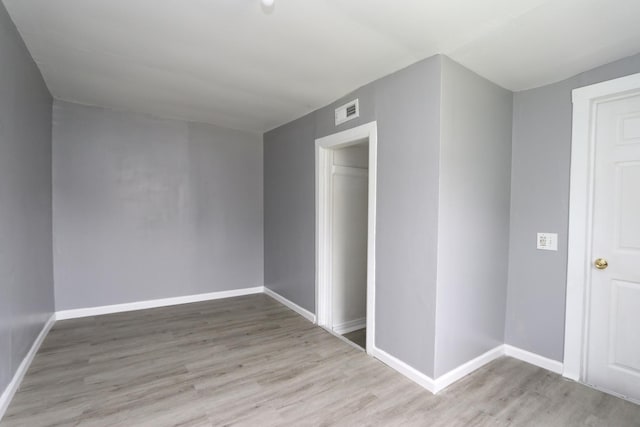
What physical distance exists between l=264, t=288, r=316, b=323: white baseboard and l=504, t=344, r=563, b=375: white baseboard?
6.33 ft

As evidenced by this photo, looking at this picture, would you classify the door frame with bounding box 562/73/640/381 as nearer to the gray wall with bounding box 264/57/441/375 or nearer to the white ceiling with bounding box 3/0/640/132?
the white ceiling with bounding box 3/0/640/132

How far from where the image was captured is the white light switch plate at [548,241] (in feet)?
7.91

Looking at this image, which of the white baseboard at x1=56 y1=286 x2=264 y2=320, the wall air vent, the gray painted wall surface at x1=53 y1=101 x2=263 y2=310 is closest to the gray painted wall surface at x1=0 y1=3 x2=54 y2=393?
the gray painted wall surface at x1=53 y1=101 x2=263 y2=310

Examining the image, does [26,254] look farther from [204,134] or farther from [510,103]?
[510,103]

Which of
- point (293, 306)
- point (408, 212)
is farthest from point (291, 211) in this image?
point (408, 212)

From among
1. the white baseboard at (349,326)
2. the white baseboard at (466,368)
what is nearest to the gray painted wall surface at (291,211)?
the white baseboard at (349,326)

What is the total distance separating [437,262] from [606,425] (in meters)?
1.35

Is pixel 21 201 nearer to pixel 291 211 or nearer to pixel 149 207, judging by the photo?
pixel 149 207

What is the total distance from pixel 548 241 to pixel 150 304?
4413mm

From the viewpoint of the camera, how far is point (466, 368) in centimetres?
235

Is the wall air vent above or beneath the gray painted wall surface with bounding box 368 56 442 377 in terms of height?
above

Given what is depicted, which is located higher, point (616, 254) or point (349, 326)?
point (616, 254)

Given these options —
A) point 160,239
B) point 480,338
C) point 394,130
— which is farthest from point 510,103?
point 160,239

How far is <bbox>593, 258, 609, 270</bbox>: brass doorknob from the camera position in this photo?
2187 mm
